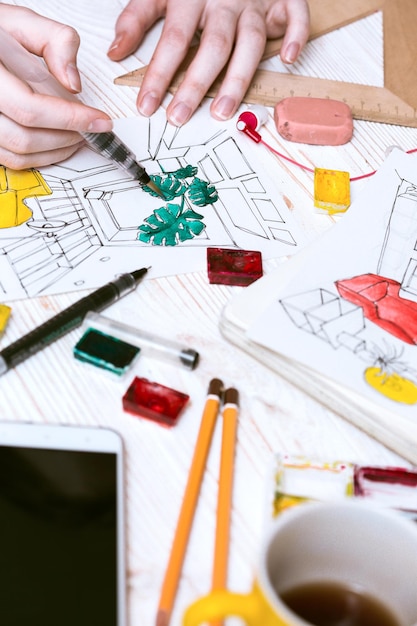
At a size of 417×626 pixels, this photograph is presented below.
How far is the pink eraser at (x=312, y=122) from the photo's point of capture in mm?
910

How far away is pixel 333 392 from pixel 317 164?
0.37 metres

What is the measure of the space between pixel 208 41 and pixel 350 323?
1.56 ft

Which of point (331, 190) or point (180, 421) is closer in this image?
point (180, 421)

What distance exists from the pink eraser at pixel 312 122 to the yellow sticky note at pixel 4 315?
17.4 inches

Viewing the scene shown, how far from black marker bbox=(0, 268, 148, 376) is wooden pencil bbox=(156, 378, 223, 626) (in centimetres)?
13

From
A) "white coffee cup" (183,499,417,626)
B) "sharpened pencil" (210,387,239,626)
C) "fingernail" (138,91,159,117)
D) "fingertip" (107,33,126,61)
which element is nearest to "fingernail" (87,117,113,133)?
"fingernail" (138,91,159,117)

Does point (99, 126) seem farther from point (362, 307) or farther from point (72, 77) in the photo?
point (362, 307)

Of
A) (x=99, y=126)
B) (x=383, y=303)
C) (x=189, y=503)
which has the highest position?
(x=99, y=126)

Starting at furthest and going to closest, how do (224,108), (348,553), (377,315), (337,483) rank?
(224,108), (377,315), (337,483), (348,553)

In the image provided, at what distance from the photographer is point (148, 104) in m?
0.90

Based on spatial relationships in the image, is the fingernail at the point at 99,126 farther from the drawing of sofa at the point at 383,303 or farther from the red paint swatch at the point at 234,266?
the drawing of sofa at the point at 383,303

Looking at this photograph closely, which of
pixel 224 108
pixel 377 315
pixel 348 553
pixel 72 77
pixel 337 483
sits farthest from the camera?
pixel 224 108

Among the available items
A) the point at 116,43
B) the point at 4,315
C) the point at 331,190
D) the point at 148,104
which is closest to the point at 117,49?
the point at 116,43

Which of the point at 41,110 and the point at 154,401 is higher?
the point at 41,110
